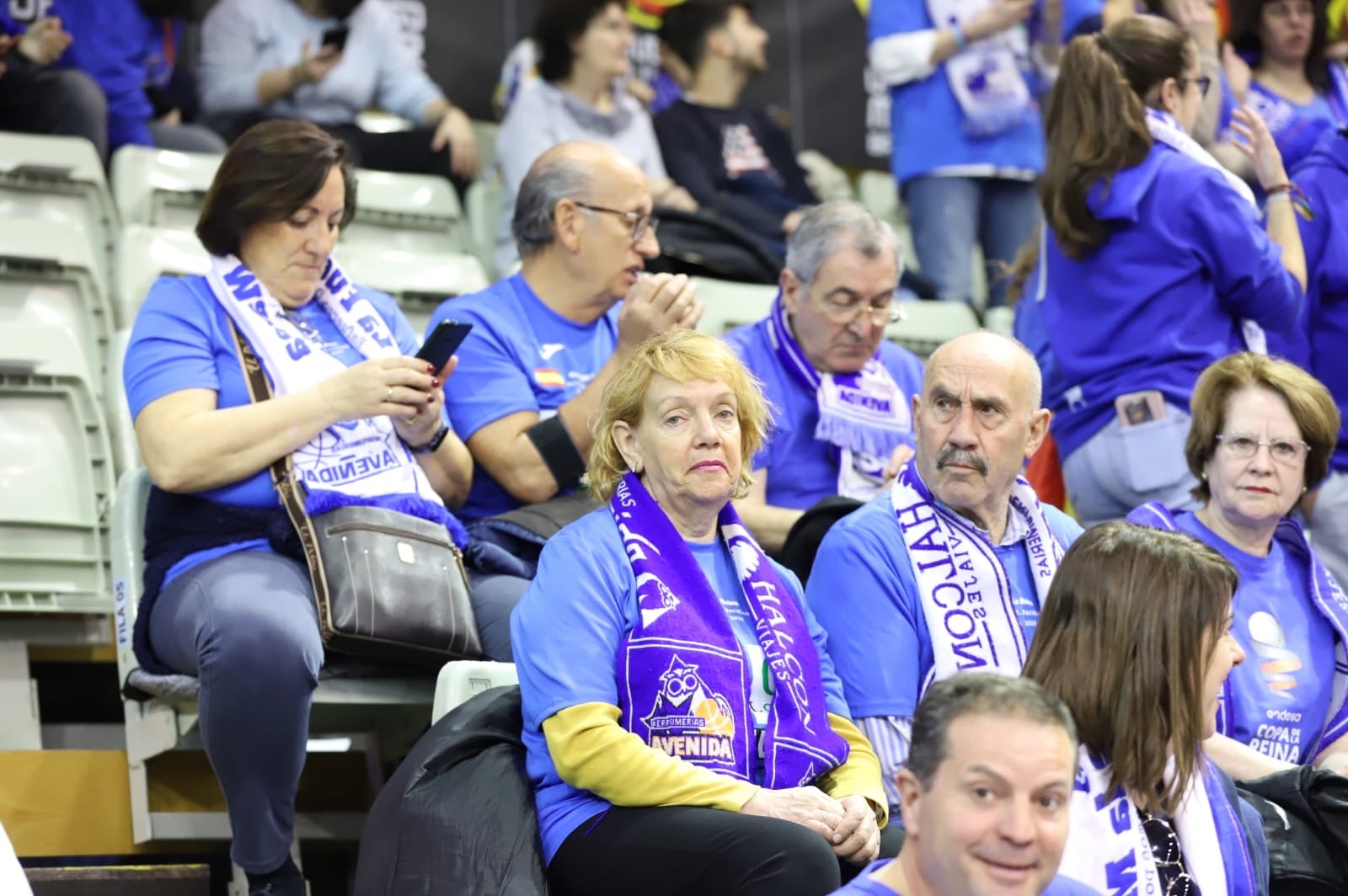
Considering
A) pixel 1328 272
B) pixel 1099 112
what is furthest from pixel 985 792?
pixel 1328 272

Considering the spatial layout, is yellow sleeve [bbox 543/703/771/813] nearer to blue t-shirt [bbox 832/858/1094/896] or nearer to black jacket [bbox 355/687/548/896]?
black jacket [bbox 355/687/548/896]

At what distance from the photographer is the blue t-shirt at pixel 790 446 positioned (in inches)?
137

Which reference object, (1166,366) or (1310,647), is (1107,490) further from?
(1310,647)

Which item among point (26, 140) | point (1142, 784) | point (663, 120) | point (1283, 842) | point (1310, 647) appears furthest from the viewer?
point (663, 120)

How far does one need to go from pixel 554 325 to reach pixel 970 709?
6.21 ft

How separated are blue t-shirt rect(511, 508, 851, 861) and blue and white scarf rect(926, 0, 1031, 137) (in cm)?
300

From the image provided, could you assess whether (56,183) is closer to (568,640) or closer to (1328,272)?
(568,640)

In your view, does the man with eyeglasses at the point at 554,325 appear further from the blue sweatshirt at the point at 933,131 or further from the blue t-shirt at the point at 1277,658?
the blue sweatshirt at the point at 933,131

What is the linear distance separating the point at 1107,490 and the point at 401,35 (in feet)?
10.2

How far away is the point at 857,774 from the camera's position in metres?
2.39

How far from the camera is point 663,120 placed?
5.17 metres

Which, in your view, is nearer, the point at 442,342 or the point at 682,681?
the point at 682,681

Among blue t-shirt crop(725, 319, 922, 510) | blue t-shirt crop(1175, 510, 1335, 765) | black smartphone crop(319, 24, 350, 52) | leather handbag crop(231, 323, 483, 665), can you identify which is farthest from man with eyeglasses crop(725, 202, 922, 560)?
black smartphone crop(319, 24, 350, 52)

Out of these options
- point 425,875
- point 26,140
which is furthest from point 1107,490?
point 26,140
